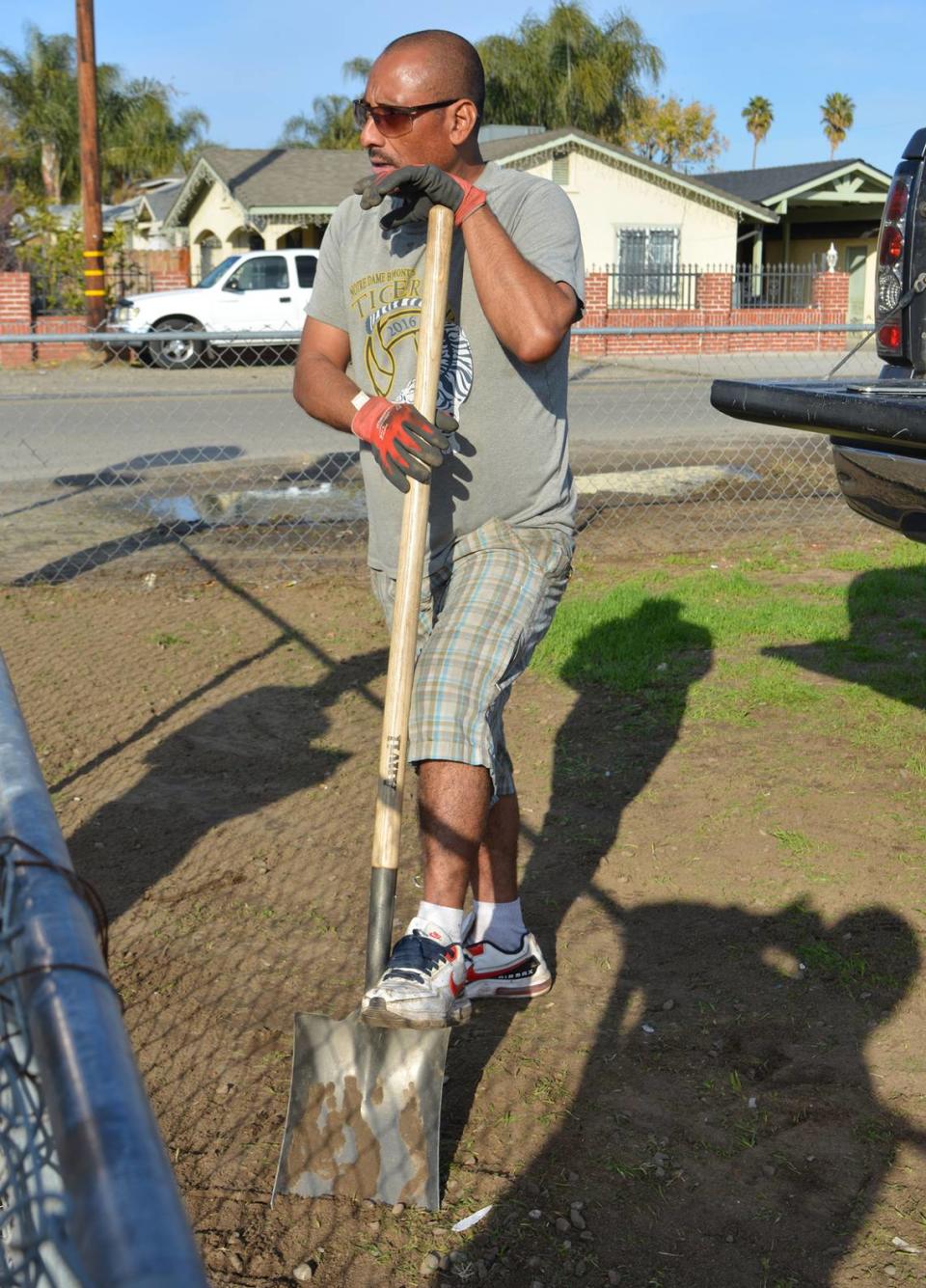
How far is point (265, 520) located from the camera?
936 centimetres

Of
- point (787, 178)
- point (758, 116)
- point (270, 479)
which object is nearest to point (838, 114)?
point (758, 116)

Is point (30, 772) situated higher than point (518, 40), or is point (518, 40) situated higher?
point (518, 40)

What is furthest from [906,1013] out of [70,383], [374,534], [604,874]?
[70,383]

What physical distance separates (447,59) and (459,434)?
776mm

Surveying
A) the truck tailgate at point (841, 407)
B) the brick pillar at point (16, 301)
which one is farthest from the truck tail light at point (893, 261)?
the brick pillar at point (16, 301)

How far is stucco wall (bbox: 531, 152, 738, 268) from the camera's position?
31.2 m

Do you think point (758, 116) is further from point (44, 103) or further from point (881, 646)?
point (881, 646)

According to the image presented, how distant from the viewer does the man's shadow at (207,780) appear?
13.5 ft

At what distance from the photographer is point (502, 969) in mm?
3266

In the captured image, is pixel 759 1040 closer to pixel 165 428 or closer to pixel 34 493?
pixel 34 493

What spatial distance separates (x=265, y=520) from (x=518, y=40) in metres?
46.3

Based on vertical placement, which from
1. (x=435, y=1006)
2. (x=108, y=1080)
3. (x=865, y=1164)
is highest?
(x=108, y=1080)

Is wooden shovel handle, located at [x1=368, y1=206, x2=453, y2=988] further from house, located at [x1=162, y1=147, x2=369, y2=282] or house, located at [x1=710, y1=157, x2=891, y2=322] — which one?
house, located at [x1=710, y1=157, x2=891, y2=322]

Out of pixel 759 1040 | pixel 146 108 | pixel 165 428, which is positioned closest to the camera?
pixel 759 1040
